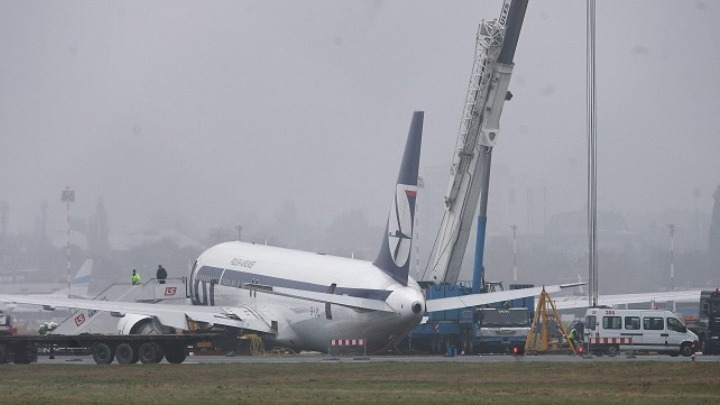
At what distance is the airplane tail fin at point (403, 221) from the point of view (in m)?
62.5

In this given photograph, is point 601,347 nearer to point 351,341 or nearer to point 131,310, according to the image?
point 351,341

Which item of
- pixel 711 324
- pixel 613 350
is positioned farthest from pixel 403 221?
pixel 711 324

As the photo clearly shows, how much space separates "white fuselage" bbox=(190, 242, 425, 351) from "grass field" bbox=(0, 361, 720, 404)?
7329mm

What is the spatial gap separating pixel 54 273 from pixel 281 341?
105m

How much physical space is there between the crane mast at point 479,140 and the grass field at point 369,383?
66.8ft

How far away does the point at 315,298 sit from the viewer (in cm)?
6481

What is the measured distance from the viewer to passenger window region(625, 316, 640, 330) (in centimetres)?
6750

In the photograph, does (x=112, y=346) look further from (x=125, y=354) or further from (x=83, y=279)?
(x=83, y=279)

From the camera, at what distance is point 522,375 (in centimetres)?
4666

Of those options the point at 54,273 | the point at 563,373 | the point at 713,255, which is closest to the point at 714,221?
the point at 713,255

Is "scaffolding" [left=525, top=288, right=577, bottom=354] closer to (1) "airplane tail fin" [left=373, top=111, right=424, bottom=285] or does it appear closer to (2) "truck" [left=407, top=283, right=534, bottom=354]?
(2) "truck" [left=407, top=283, right=534, bottom=354]

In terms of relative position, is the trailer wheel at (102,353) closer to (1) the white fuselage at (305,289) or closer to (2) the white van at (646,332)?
(1) the white fuselage at (305,289)

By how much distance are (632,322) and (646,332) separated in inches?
31.1

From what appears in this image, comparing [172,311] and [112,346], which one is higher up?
[172,311]
